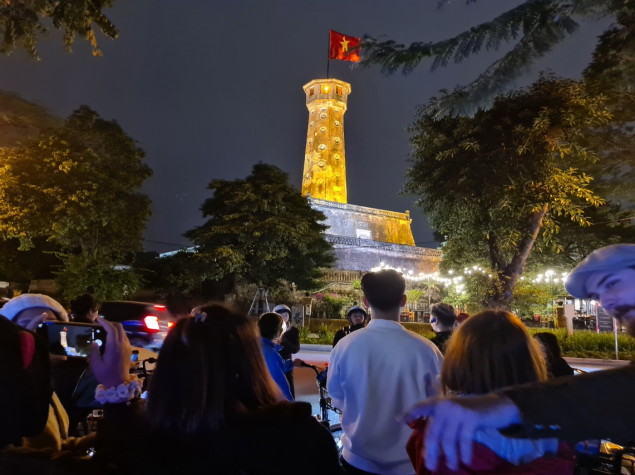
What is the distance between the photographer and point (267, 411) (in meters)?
1.51

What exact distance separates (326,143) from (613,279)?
145 ft

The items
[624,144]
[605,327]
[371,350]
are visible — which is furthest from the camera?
[605,327]

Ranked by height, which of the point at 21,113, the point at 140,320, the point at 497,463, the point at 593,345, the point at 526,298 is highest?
the point at 21,113

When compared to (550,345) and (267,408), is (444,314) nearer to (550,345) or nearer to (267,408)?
(550,345)

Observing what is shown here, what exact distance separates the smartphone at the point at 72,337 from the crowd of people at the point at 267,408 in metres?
0.14

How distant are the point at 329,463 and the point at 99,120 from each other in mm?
22367

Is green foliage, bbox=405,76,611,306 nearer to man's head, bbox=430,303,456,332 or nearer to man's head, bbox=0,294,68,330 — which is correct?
man's head, bbox=430,303,456,332

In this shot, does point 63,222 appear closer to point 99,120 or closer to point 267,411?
point 99,120

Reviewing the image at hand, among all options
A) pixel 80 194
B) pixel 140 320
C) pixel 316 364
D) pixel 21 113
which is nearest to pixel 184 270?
pixel 80 194

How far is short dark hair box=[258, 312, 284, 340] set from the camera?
13.6 feet

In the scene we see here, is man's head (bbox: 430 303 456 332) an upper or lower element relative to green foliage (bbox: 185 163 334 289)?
lower

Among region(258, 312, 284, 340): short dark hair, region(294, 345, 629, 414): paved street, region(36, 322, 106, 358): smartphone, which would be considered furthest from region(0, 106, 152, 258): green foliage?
region(36, 322, 106, 358): smartphone

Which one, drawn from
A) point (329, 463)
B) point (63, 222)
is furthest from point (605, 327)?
point (63, 222)

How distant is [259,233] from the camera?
768 inches
